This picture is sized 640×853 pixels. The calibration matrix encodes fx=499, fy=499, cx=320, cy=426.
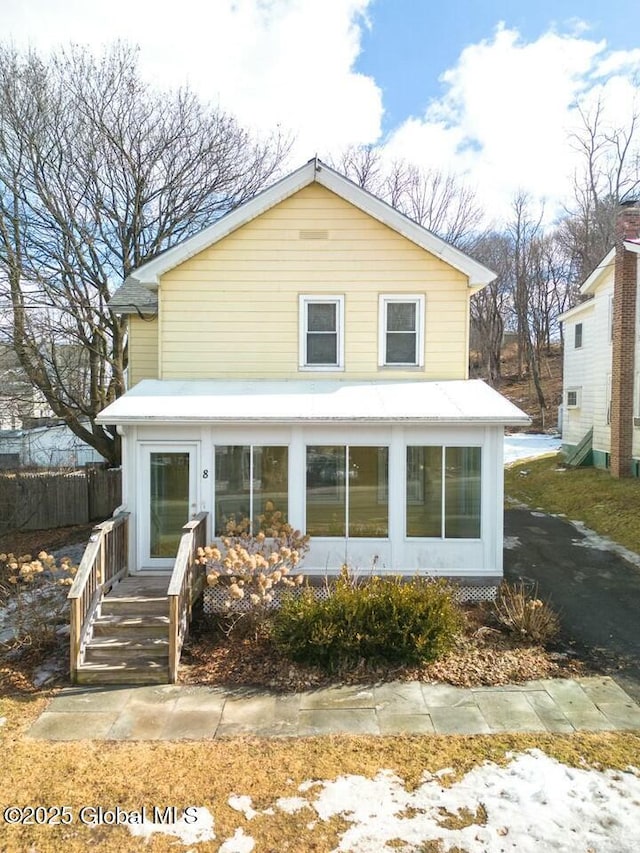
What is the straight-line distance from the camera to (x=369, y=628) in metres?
6.90

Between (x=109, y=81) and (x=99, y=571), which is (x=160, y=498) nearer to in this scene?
(x=99, y=571)

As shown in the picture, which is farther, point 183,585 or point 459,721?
point 183,585

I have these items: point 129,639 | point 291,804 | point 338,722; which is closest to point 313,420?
point 129,639

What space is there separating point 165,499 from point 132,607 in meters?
2.00

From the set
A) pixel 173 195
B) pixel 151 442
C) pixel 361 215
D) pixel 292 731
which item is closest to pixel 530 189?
pixel 173 195

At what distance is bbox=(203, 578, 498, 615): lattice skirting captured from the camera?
8336mm

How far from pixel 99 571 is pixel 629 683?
24.9ft

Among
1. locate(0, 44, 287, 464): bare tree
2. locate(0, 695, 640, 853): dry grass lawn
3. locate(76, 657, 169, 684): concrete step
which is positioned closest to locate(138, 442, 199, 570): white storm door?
locate(76, 657, 169, 684): concrete step

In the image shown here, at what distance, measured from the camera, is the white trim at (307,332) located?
32.6 ft

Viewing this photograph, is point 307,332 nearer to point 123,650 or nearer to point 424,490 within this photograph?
point 424,490

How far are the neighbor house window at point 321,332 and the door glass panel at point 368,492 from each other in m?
2.09

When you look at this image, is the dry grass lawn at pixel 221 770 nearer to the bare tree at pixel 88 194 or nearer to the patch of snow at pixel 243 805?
the patch of snow at pixel 243 805

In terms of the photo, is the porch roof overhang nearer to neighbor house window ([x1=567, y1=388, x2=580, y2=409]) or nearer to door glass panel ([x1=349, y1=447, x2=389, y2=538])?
door glass panel ([x1=349, y1=447, x2=389, y2=538])

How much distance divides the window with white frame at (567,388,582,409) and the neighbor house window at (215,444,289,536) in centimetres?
1725
